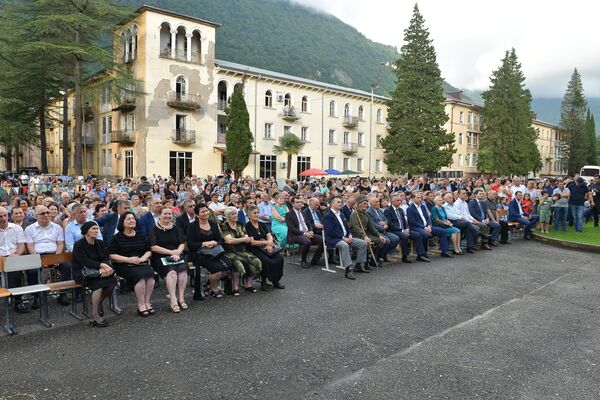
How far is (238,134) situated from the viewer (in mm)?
35219

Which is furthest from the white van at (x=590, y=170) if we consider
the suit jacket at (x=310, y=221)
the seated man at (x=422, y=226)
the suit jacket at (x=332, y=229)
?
the suit jacket at (x=332, y=229)

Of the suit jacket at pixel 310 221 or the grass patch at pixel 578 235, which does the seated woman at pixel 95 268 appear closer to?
the suit jacket at pixel 310 221

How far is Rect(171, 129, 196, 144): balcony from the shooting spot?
36219 millimetres

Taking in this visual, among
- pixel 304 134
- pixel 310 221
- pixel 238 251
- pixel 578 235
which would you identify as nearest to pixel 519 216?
pixel 578 235

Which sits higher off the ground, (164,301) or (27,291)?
(27,291)

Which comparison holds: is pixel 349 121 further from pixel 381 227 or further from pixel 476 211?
pixel 381 227

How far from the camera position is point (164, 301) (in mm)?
6973

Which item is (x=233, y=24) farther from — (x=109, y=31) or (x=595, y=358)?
(x=595, y=358)

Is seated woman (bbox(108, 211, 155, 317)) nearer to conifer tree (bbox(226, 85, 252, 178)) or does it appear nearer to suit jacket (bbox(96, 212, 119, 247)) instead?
suit jacket (bbox(96, 212, 119, 247))

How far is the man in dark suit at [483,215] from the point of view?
40.4 ft

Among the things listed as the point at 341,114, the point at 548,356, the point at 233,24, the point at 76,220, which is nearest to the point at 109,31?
the point at 341,114

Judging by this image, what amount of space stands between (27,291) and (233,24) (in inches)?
4188

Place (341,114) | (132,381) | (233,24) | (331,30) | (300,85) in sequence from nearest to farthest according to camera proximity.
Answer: (132,381), (300,85), (341,114), (233,24), (331,30)

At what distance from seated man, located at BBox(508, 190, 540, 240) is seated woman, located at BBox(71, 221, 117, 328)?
12079mm
